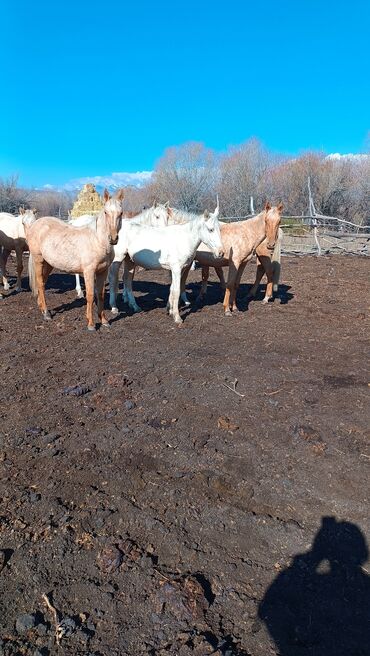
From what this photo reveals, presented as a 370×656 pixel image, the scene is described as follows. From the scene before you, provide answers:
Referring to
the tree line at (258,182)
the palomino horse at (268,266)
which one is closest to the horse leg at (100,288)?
the palomino horse at (268,266)

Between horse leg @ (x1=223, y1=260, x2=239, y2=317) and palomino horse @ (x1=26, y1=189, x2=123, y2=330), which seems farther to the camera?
horse leg @ (x1=223, y1=260, x2=239, y2=317)

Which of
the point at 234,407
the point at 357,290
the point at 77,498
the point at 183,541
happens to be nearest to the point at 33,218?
the point at 234,407

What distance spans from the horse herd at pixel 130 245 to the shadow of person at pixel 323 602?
4.76 m

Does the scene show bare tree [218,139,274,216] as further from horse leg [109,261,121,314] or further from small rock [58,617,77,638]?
small rock [58,617,77,638]

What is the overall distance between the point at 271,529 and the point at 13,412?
275 cm

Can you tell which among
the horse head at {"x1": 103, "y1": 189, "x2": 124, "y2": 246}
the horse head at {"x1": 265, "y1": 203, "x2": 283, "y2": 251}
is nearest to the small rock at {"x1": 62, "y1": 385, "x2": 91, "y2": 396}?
the horse head at {"x1": 103, "y1": 189, "x2": 124, "y2": 246}

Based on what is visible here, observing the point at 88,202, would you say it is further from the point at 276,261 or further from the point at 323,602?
the point at 323,602

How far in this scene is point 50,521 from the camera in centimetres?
252

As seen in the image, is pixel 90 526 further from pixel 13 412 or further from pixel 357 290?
pixel 357 290

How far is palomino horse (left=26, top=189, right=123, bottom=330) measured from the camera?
5750mm

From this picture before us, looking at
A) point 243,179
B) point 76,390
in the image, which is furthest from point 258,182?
point 76,390

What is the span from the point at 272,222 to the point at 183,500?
5.73 meters

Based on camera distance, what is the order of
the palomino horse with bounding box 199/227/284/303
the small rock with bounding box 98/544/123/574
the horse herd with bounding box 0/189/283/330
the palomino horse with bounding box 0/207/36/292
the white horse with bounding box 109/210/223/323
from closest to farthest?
the small rock with bounding box 98/544/123/574, the horse herd with bounding box 0/189/283/330, the white horse with bounding box 109/210/223/323, the palomino horse with bounding box 199/227/284/303, the palomino horse with bounding box 0/207/36/292

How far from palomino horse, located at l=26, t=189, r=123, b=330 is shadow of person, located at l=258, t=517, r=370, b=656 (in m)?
4.76
